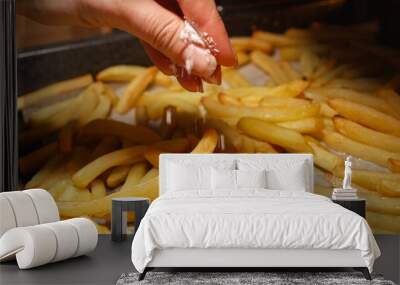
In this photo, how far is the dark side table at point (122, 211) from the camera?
20.9 feet

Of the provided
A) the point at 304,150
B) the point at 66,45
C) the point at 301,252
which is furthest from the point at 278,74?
the point at 301,252

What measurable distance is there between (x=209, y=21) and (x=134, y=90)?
99 cm

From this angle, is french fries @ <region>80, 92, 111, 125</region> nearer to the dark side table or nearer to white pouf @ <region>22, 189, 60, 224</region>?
the dark side table

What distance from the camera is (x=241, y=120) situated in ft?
22.5

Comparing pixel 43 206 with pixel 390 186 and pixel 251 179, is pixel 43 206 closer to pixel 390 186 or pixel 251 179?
pixel 251 179

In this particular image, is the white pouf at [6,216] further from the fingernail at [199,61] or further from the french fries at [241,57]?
the french fries at [241,57]

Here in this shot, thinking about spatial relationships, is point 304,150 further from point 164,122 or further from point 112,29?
point 112,29

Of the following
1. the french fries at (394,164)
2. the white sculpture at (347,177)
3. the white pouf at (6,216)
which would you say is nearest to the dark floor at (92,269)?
the white pouf at (6,216)

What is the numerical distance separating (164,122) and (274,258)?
2501 millimetres

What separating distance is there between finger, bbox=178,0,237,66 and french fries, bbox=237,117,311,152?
0.71 m

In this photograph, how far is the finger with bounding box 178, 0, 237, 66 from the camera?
6.75 metres

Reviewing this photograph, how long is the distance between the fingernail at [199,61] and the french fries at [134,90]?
1.28 ft

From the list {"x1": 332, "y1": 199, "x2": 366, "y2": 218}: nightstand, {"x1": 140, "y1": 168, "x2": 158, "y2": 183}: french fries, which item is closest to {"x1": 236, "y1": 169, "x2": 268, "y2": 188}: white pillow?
{"x1": 332, "y1": 199, "x2": 366, "y2": 218}: nightstand

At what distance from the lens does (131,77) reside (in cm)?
705
